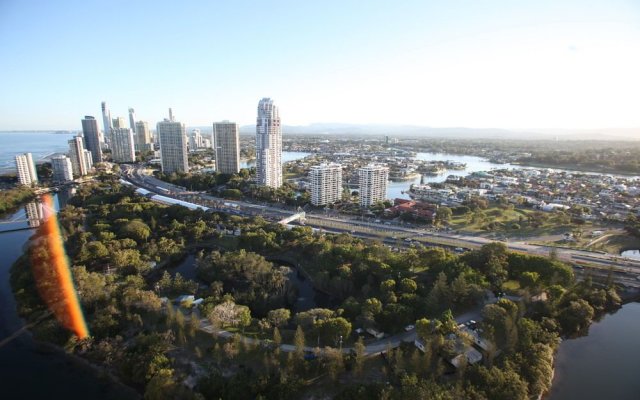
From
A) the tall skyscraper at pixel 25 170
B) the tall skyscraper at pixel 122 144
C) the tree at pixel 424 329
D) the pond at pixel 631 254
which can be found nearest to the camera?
the tree at pixel 424 329

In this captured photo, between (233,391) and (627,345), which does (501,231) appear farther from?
(233,391)

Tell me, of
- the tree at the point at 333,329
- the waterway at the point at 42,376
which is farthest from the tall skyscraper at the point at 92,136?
the tree at the point at 333,329

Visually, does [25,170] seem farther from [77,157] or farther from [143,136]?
[143,136]

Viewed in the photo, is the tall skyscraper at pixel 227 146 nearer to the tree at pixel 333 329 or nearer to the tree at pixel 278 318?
the tree at pixel 278 318

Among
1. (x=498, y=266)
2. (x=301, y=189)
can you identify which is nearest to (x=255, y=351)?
(x=498, y=266)

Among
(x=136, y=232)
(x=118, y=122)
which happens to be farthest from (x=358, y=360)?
(x=118, y=122)

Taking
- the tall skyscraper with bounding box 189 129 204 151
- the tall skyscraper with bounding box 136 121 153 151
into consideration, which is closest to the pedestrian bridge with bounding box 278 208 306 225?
the tall skyscraper with bounding box 136 121 153 151

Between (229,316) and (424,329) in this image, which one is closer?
(424,329)
